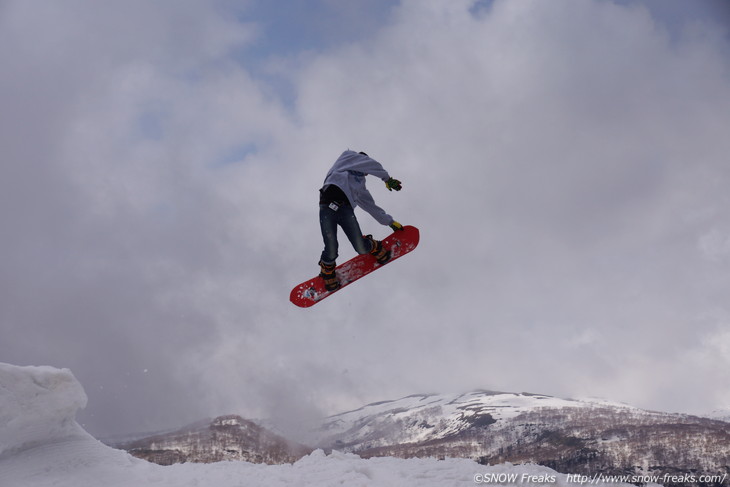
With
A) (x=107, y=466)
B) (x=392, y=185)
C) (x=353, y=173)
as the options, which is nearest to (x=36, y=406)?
(x=107, y=466)

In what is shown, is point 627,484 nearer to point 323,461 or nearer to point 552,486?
point 552,486

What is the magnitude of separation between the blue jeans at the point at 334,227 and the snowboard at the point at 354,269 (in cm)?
147

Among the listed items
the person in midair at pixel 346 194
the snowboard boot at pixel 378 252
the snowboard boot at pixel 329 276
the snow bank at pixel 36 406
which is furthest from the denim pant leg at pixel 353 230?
the snow bank at pixel 36 406

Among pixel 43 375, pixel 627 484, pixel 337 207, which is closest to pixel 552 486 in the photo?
pixel 627 484

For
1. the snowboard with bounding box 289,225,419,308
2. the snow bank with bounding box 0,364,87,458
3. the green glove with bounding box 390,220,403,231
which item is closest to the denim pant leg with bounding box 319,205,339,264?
the snowboard with bounding box 289,225,419,308

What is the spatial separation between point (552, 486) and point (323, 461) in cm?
528

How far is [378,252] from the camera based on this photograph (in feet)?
51.8

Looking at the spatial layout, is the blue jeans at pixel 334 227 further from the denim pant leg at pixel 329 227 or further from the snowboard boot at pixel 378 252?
the snowboard boot at pixel 378 252

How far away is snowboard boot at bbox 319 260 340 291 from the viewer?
14.9 metres

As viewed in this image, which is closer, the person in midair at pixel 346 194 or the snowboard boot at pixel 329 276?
the person in midair at pixel 346 194

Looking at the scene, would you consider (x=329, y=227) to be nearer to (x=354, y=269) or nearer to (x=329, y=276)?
(x=329, y=276)

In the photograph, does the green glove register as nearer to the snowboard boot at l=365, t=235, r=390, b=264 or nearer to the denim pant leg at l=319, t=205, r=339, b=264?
the snowboard boot at l=365, t=235, r=390, b=264

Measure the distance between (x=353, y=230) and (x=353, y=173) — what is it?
166 cm

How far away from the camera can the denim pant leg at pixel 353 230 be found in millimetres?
13891
